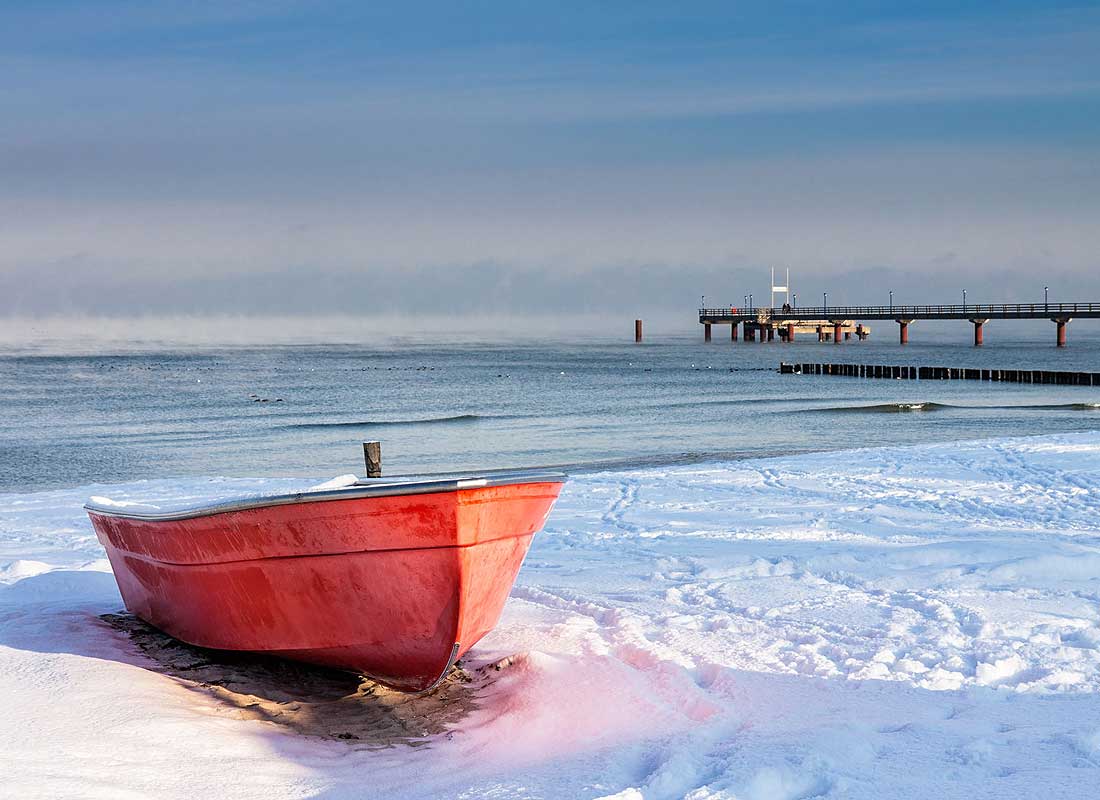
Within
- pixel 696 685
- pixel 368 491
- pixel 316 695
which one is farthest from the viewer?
pixel 316 695

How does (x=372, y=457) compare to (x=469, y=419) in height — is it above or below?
above

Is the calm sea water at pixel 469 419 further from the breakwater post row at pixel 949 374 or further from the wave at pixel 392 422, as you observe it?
the breakwater post row at pixel 949 374

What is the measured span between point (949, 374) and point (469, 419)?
3363cm

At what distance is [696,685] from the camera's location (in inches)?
272

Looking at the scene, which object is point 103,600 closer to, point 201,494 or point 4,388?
point 201,494

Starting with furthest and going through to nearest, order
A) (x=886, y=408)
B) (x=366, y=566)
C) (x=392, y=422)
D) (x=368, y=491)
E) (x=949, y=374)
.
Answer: (x=949, y=374)
(x=886, y=408)
(x=392, y=422)
(x=366, y=566)
(x=368, y=491)

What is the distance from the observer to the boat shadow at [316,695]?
7004 mm

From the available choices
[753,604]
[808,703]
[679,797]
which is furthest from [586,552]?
[679,797]

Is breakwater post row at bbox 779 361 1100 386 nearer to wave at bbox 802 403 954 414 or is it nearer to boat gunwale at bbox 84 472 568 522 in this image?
wave at bbox 802 403 954 414

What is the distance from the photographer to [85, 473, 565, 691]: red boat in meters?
6.86

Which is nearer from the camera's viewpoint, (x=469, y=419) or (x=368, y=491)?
(x=368, y=491)

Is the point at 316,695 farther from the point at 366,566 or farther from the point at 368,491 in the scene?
the point at 368,491

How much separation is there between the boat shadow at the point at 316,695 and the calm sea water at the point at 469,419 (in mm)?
15651

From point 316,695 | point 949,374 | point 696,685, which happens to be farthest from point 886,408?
point 316,695
